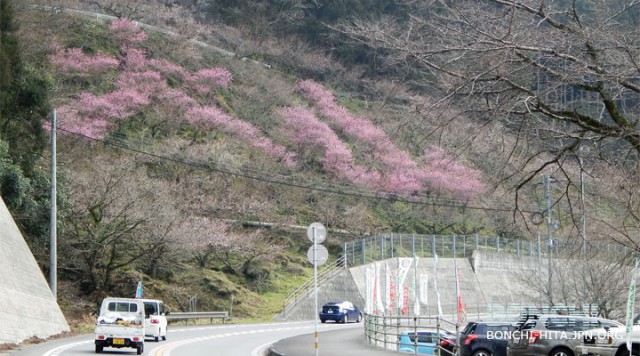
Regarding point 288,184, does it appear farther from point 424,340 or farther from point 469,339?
point 469,339

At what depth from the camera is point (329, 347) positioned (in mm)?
28797

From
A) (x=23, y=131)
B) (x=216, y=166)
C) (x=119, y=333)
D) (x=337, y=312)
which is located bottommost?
(x=119, y=333)

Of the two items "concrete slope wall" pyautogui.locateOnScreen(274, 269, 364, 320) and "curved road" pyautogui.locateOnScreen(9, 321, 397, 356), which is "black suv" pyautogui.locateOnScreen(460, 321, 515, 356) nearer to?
"curved road" pyautogui.locateOnScreen(9, 321, 397, 356)

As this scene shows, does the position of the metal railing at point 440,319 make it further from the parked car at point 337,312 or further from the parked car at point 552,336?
the parked car at point 337,312

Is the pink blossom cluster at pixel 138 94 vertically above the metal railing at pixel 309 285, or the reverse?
the pink blossom cluster at pixel 138 94

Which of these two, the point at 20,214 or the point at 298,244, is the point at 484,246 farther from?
the point at 20,214

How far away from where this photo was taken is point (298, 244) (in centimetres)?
6028

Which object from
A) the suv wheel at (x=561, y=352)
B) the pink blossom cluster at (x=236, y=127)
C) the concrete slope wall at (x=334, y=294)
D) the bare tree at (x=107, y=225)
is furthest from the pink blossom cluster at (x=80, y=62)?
the suv wheel at (x=561, y=352)

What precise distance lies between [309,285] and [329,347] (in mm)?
25209

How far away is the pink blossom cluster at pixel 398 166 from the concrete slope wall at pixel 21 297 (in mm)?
37478

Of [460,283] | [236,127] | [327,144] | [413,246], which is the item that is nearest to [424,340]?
[413,246]

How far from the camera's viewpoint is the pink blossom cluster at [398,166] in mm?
67812

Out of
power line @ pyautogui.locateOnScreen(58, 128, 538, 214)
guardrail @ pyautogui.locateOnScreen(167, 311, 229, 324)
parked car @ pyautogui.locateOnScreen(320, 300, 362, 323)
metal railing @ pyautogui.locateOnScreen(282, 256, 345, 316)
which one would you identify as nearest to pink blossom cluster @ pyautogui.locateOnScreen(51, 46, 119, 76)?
power line @ pyautogui.locateOnScreen(58, 128, 538, 214)

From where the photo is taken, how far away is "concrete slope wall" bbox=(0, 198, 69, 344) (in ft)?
93.7
